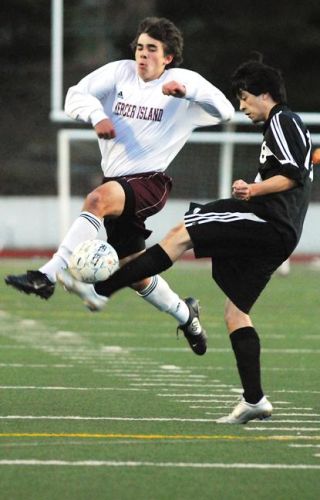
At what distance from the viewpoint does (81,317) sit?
635 inches

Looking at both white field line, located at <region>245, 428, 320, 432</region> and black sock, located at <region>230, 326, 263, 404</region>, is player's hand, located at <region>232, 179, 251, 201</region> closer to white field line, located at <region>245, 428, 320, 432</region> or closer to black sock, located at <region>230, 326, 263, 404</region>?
black sock, located at <region>230, 326, 263, 404</region>

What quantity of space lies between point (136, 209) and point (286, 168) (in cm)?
194

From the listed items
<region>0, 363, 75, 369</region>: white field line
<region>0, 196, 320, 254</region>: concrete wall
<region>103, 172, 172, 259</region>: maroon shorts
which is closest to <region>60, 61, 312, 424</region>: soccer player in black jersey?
<region>103, 172, 172, 259</region>: maroon shorts

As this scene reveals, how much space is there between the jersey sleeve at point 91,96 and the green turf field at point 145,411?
1.80 m

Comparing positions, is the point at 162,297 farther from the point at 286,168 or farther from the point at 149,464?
the point at 149,464

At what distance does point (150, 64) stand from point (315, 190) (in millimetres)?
19490

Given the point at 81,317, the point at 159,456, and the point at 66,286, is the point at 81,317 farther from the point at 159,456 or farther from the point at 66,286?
the point at 159,456

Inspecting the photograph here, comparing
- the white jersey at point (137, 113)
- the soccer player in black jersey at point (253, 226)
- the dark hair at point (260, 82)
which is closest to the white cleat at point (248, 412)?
the soccer player in black jersey at point (253, 226)

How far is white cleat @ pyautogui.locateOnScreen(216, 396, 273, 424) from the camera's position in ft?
28.1

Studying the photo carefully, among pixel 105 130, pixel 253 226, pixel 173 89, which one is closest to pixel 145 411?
pixel 253 226

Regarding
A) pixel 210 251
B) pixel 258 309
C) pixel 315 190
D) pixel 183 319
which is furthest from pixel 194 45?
pixel 210 251

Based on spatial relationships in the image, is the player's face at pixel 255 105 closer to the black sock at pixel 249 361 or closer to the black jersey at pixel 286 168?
the black jersey at pixel 286 168

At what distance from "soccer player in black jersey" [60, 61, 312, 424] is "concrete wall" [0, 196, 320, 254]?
697 inches

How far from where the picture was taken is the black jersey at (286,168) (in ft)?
27.5
